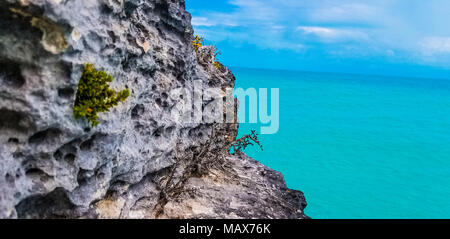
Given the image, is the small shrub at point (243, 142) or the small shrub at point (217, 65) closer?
the small shrub at point (243, 142)

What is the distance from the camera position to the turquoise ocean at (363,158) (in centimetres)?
1872

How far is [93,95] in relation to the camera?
4.20 m

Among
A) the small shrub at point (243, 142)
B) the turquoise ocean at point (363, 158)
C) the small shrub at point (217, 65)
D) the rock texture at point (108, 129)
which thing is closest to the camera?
the rock texture at point (108, 129)

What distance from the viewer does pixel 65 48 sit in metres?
3.69

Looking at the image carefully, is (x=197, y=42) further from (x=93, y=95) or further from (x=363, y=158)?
(x=363, y=158)

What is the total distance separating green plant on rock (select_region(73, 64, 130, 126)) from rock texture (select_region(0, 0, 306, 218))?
10 cm

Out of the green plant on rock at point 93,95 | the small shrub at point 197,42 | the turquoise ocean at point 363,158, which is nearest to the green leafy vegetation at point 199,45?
the small shrub at point 197,42

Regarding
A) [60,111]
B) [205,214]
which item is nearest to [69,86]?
[60,111]

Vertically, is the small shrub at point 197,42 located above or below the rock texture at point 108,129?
above

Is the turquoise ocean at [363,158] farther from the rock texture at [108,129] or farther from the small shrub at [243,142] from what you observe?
the rock texture at [108,129]

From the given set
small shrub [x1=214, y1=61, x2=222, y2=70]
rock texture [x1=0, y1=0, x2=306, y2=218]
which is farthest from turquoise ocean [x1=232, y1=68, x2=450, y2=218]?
rock texture [x1=0, y1=0, x2=306, y2=218]

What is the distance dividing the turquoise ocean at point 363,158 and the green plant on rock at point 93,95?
15.6 m

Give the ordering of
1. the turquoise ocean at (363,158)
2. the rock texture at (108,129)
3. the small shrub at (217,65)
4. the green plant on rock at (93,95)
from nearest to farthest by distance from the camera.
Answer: the rock texture at (108,129)
the green plant on rock at (93,95)
the small shrub at (217,65)
the turquoise ocean at (363,158)

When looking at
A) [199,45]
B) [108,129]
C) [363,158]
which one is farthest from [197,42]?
[363,158]
